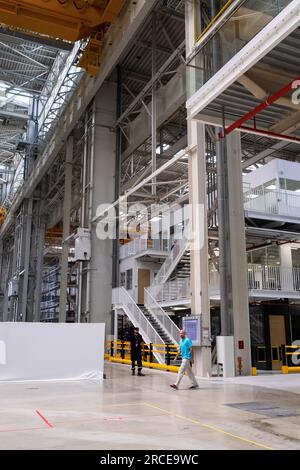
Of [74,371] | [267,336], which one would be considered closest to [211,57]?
[74,371]

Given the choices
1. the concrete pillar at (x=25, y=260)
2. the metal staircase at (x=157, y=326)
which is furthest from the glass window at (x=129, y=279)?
the concrete pillar at (x=25, y=260)

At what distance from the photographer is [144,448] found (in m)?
5.71

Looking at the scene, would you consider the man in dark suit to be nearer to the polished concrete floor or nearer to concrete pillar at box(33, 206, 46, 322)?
the polished concrete floor

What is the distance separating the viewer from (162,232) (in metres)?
32.1

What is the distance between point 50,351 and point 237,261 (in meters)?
7.05

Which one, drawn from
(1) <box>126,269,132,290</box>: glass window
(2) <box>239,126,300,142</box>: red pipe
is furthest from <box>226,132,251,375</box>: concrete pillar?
(1) <box>126,269,132,290</box>: glass window

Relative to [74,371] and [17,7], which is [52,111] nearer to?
[17,7]

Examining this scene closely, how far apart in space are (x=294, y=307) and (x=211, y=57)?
1437 cm

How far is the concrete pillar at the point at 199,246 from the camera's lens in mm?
15086

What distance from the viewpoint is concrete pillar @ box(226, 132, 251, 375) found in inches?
610

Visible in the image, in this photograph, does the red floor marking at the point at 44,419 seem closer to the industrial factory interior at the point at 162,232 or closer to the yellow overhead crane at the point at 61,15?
the industrial factory interior at the point at 162,232

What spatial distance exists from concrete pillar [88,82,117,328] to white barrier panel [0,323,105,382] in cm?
891

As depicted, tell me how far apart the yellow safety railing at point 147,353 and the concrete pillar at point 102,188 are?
118 centimetres

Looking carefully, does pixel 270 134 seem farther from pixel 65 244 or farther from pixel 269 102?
pixel 65 244
